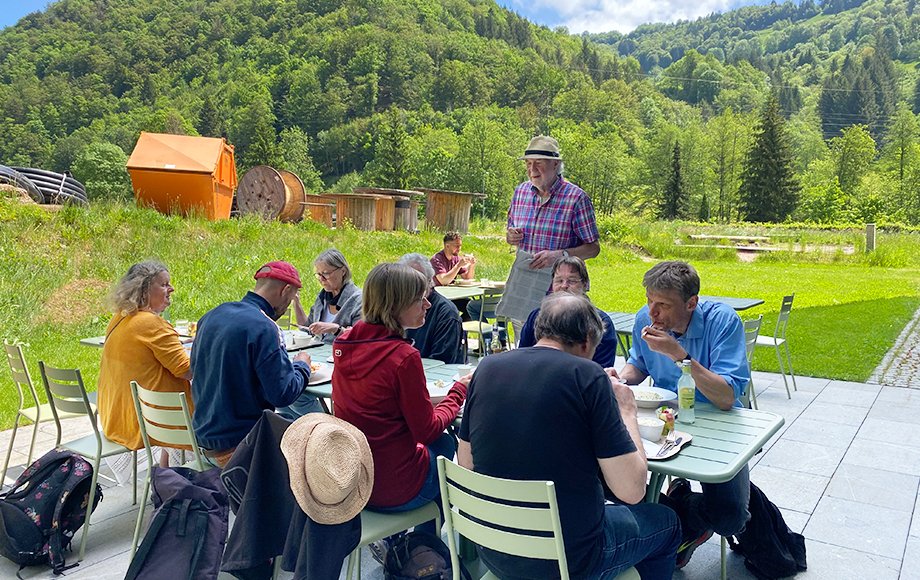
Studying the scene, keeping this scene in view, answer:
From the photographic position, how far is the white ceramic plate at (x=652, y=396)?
8.83ft

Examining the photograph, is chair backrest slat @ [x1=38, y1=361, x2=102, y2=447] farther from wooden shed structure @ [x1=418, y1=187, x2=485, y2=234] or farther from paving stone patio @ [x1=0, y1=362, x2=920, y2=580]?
wooden shed structure @ [x1=418, y1=187, x2=485, y2=234]

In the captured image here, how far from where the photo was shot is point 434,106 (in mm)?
91375

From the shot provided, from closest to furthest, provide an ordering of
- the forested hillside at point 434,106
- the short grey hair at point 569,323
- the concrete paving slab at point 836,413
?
1. the short grey hair at point 569,323
2. the concrete paving slab at point 836,413
3. the forested hillside at point 434,106

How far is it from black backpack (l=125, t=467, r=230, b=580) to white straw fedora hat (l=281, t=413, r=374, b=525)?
757 mm

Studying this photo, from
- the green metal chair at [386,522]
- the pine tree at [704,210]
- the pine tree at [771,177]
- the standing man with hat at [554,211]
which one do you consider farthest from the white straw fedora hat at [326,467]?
the pine tree at [704,210]

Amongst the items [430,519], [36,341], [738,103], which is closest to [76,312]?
[36,341]

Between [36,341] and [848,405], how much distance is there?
8.47 meters

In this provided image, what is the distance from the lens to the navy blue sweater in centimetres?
297

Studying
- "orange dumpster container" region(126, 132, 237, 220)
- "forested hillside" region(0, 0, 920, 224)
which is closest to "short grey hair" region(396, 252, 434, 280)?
"orange dumpster container" region(126, 132, 237, 220)

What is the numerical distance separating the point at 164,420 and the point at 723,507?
2.43 meters

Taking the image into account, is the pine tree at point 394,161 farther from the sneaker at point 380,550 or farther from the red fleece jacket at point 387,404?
the red fleece jacket at point 387,404

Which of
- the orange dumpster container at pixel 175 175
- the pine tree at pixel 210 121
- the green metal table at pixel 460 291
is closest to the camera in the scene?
the green metal table at pixel 460 291

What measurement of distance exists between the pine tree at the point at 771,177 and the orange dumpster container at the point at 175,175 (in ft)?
163

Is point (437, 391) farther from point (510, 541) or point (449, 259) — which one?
point (449, 259)
